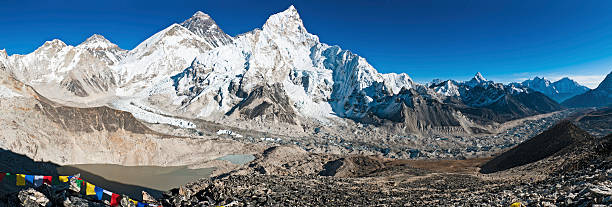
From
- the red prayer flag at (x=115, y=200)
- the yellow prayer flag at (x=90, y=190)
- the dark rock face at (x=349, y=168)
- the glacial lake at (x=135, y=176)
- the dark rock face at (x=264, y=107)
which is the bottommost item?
the glacial lake at (x=135, y=176)

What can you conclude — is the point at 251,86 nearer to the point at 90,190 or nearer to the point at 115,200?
the point at 90,190

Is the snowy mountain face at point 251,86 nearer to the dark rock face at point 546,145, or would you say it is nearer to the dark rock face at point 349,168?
the dark rock face at point 349,168

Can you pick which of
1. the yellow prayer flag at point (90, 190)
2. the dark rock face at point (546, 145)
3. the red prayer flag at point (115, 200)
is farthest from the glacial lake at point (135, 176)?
the dark rock face at point (546, 145)

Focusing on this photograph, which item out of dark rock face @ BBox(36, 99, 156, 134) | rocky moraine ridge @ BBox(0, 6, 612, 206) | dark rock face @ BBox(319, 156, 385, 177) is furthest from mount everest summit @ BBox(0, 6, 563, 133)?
dark rock face @ BBox(319, 156, 385, 177)

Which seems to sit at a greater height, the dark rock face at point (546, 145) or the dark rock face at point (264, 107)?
the dark rock face at point (264, 107)

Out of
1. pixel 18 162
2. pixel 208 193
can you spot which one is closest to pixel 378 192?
pixel 208 193

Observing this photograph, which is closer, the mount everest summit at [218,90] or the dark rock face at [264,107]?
the dark rock face at [264,107]

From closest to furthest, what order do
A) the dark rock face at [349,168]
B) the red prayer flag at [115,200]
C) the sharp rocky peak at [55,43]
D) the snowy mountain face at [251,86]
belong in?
1. the red prayer flag at [115,200]
2. the dark rock face at [349,168]
3. the snowy mountain face at [251,86]
4. the sharp rocky peak at [55,43]
